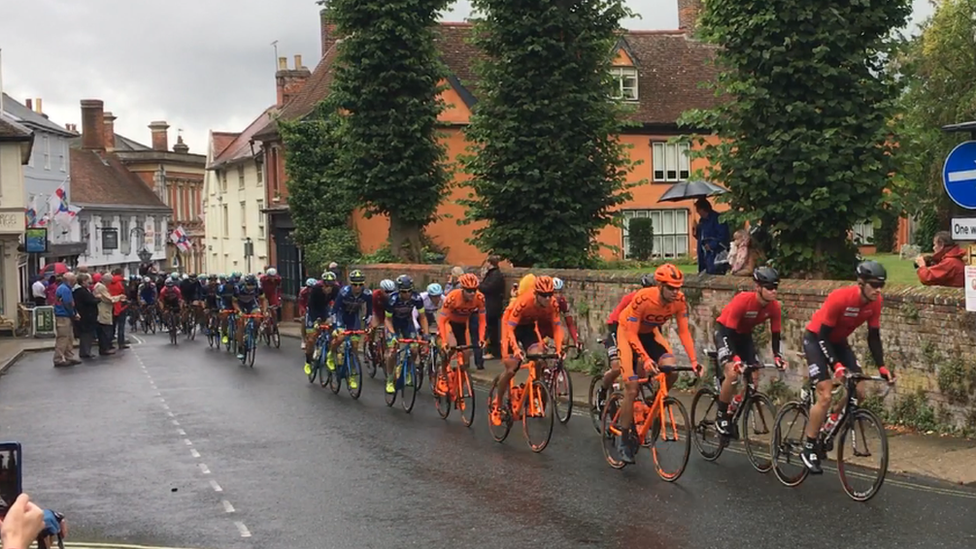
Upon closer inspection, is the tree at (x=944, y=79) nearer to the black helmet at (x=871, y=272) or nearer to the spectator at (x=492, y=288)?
the spectator at (x=492, y=288)

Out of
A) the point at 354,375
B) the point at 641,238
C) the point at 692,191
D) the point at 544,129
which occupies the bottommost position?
the point at 354,375

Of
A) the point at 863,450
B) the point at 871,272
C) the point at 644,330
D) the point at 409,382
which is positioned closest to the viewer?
the point at 871,272

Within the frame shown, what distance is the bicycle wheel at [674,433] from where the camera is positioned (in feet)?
35.0

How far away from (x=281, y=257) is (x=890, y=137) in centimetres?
3638

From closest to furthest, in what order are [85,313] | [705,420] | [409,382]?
[705,420]
[409,382]
[85,313]

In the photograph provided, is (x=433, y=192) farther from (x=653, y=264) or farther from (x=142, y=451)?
(x=142, y=451)

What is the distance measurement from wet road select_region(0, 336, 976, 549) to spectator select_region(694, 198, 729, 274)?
4.88 m

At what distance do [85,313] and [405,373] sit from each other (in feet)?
45.0

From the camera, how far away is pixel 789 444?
10.4 m

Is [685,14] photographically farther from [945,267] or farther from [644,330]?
[644,330]

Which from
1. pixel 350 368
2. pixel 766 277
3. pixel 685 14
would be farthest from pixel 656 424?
pixel 685 14

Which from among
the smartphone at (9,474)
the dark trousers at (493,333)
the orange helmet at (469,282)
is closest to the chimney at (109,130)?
the dark trousers at (493,333)

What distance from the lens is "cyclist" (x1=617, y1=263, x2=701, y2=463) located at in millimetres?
10953

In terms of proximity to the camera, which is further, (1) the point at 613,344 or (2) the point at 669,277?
(1) the point at 613,344
